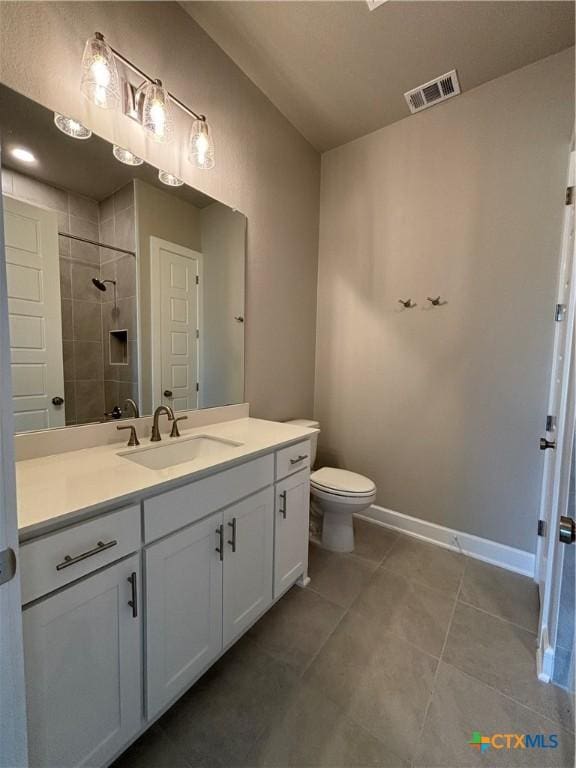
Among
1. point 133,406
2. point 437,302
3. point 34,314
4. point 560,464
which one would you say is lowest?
point 560,464

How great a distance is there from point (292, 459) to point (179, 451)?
1.72ft

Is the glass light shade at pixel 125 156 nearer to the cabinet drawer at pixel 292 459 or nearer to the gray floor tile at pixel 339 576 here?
the cabinet drawer at pixel 292 459

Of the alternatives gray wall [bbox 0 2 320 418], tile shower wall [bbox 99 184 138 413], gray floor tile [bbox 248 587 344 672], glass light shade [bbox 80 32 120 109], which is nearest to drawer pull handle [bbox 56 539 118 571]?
tile shower wall [bbox 99 184 138 413]

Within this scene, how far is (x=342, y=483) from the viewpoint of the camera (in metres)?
2.00

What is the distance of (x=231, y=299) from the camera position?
187cm

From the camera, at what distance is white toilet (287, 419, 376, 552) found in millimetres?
1911

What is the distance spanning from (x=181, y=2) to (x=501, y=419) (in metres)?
2.66

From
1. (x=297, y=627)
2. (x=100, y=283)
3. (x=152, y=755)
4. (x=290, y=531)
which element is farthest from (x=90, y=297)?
(x=297, y=627)

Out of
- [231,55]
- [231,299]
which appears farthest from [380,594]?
[231,55]

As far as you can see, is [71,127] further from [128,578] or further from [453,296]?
[453,296]

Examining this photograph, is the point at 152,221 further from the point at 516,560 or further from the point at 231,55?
the point at 516,560

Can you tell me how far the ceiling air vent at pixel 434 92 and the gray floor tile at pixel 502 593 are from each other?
2.86m

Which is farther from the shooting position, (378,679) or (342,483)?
(342,483)

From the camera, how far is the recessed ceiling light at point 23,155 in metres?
1.08
